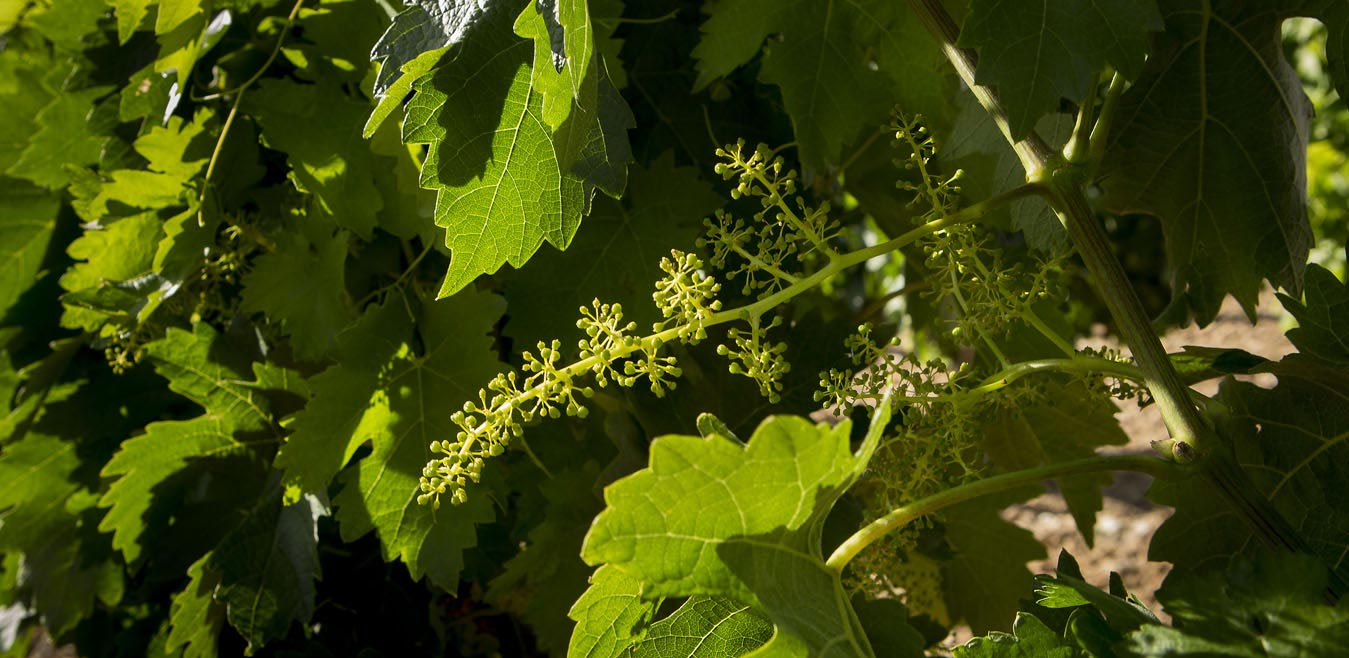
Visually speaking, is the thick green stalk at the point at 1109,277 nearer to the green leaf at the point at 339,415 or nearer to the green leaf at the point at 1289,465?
the green leaf at the point at 1289,465

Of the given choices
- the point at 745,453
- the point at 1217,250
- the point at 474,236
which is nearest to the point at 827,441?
the point at 745,453

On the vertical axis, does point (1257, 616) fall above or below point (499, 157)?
below

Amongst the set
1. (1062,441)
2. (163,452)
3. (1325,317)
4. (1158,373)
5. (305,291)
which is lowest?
(1062,441)

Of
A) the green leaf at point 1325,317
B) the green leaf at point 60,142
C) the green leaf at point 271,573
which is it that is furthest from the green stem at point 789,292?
the green leaf at point 60,142

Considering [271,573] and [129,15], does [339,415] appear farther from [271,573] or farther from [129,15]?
[129,15]

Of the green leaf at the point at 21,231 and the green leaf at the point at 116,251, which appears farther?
the green leaf at the point at 21,231

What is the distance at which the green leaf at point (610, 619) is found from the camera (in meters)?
0.85

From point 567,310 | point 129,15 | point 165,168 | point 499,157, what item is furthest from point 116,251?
point 499,157

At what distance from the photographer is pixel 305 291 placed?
132 cm

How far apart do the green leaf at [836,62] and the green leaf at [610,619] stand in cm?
A: 54

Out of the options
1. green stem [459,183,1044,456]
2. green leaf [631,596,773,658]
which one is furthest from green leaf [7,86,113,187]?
green leaf [631,596,773,658]

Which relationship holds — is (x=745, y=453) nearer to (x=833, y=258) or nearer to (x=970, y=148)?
(x=833, y=258)

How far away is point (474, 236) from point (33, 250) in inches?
50.1

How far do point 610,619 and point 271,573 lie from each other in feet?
2.33
